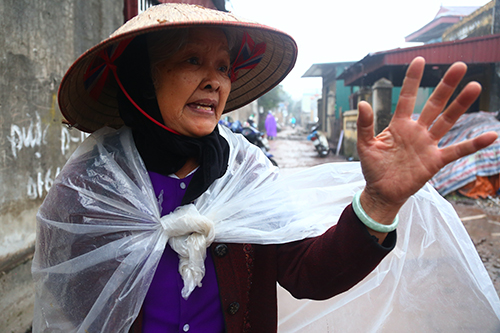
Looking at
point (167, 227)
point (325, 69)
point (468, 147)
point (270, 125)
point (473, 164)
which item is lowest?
point (270, 125)

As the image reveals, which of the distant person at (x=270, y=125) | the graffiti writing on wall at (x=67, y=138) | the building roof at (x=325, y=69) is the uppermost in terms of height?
the building roof at (x=325, y=69)

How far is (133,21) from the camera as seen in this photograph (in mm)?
1169

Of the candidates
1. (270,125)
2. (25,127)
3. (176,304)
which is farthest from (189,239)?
(270,125)

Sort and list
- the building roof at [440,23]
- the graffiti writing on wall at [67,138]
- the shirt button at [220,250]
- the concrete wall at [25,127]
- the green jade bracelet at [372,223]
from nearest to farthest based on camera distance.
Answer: the green jade bracelet at [372,223] < the shirt button at [220,250] < the concrete wall at [25,127] < the graffiti writing on wall at [67,138] < the building roof at [440,23]

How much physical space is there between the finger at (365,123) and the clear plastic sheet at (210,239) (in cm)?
47

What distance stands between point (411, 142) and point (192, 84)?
0.76 meters

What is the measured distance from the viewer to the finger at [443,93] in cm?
82

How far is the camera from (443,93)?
84 cm

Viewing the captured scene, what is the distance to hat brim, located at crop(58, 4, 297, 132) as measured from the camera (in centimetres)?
108

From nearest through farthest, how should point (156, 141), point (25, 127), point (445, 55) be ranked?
point (156, 141) → point (25, 127) → point (445, 55)

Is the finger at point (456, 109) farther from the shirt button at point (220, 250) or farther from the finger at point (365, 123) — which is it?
the shirt button at point (220, 250)

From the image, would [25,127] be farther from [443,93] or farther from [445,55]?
[445,55]

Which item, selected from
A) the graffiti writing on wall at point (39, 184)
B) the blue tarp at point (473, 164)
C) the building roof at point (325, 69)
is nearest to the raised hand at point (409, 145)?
the graffiti writing on wall at point (39, 184)

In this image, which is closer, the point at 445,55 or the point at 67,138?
the point at 67,138
